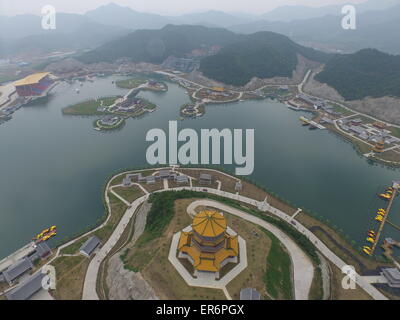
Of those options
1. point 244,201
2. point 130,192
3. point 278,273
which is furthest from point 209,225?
point 130,192

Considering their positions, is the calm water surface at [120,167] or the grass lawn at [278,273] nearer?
the grass lawn at [278,273]

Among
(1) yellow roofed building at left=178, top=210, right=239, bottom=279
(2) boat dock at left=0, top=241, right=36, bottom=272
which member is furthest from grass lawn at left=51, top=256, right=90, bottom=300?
(1) yellow roofed building at left=178, top=210, right=239, bottom=279

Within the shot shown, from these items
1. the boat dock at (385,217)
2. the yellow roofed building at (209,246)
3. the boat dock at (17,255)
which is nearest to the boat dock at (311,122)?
the boat dock at (385,217)

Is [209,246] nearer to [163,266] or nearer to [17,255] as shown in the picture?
[163,266]

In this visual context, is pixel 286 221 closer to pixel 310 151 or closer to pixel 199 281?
pixel 199 281

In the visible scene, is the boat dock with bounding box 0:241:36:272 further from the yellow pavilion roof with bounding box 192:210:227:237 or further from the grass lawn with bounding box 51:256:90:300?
the yellow pavilion roof with bounding box 192:210:227:237

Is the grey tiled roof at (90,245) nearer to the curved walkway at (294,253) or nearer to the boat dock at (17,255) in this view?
the boat dock at (17,255)
